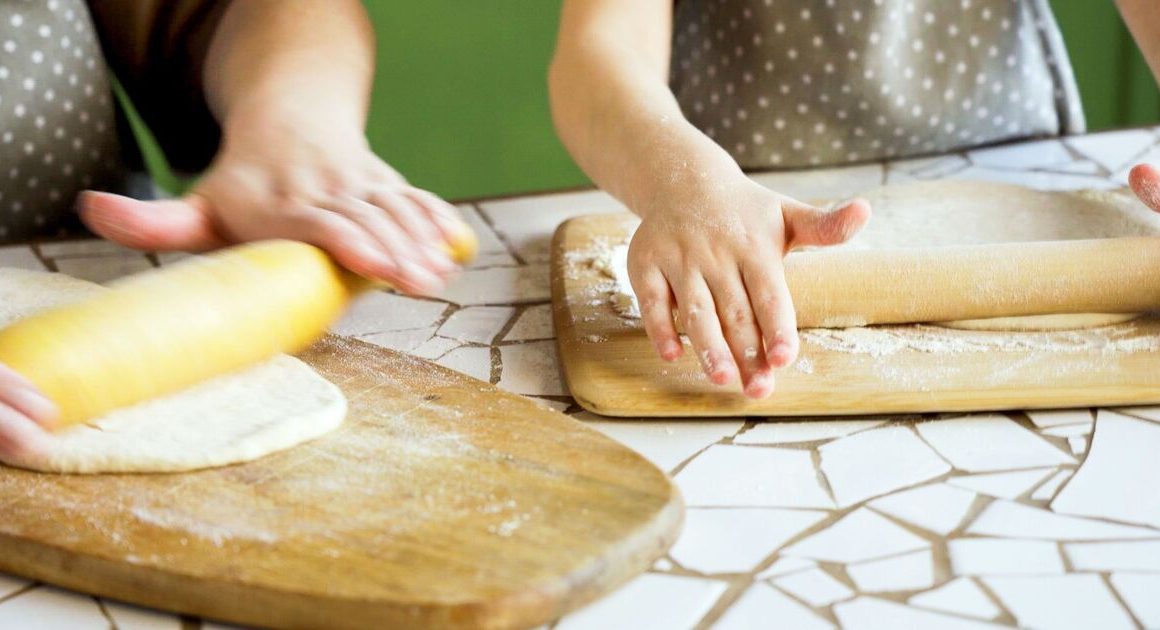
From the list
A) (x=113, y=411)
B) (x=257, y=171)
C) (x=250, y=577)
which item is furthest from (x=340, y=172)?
(x=250, y=577)

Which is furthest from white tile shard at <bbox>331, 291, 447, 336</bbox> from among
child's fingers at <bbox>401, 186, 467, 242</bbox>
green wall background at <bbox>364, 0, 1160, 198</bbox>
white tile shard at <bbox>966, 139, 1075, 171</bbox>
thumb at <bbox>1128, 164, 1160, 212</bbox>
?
green wall background at <bbox>364, 0, 1160, 198</bbox>

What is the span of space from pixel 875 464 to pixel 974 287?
0.65 feet

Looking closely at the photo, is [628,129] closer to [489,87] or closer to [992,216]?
[992,216]

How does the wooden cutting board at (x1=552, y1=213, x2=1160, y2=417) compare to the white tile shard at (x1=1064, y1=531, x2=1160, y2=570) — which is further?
the wooden cutting board at (x1=552, y1=213, x2=1160, y2=417)

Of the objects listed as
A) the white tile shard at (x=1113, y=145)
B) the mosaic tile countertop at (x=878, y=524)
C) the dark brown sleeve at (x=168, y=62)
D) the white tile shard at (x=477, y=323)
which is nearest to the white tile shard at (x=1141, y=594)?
the mosaic tile countertop at (x=878, y=524)

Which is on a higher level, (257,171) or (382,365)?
(257,171)

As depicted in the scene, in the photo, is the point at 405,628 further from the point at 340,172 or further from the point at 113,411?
the point at 340,172

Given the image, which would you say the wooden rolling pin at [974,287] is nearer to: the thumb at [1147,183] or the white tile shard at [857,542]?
the thumb at [1147,183]

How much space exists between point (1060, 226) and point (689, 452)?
464 millimetres

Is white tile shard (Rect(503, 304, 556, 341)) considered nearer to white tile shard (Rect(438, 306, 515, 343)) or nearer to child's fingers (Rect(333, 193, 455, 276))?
white tile shard (Rect(438, 306, 515, 343))

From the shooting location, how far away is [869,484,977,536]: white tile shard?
600 millimetres

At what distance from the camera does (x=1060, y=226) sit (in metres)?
0.96

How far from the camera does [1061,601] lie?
0.53 m

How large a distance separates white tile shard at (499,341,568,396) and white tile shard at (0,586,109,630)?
0.95 feet
